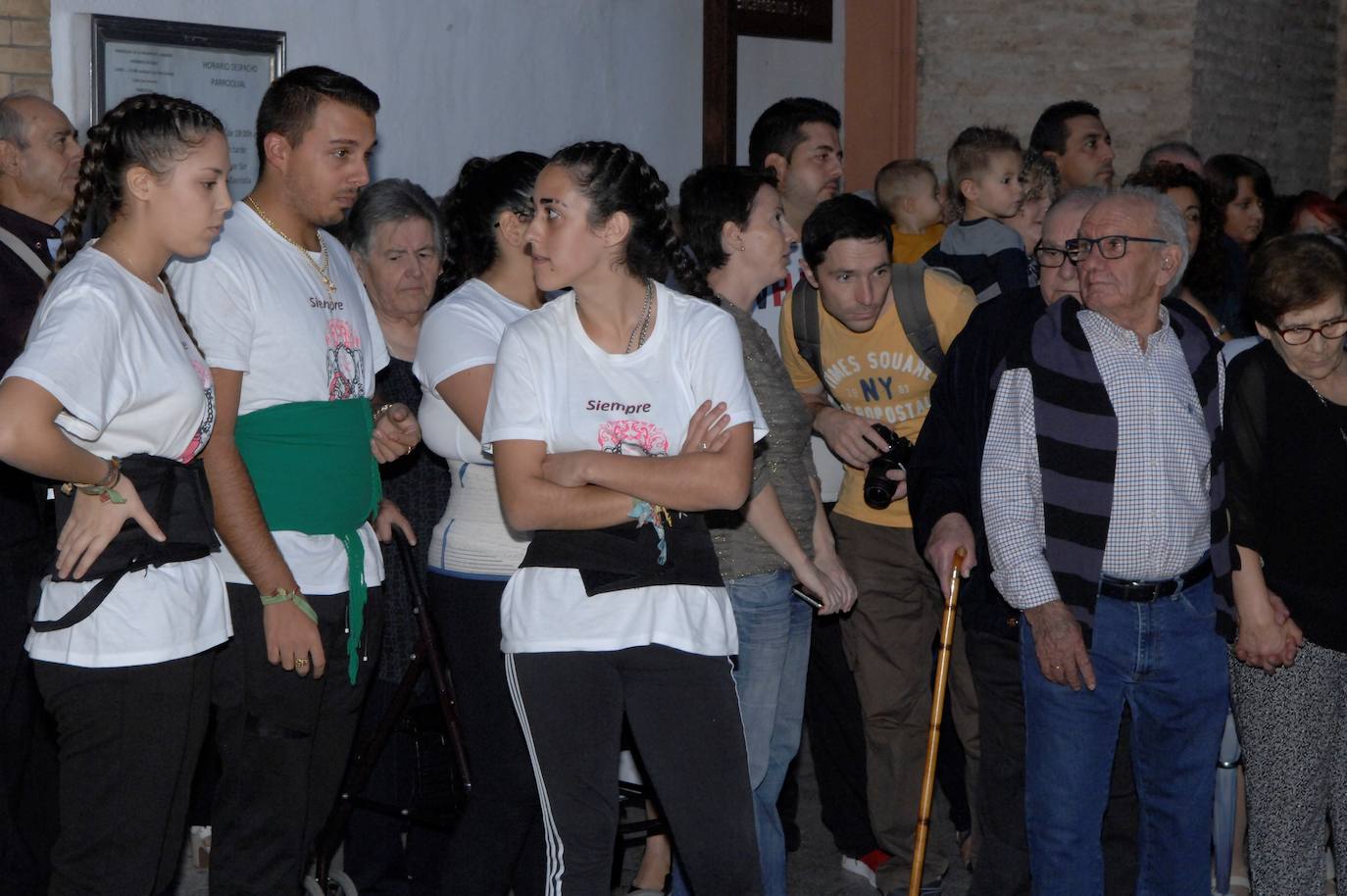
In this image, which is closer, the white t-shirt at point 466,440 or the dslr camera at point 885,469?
the white t-shirt at point 466,440

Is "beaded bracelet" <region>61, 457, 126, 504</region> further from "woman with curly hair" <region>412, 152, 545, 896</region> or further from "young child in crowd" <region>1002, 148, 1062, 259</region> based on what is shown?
"young child in crowd" <region>1002, 148, 1062, 259</region>

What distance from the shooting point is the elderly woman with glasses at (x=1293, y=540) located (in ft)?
13.5

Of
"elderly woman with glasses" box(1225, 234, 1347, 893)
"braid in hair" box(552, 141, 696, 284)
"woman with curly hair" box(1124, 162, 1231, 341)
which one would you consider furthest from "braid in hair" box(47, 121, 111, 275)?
"woman with curly hair" box(1124, 162, 1231, 341)

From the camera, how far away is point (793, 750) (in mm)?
4336

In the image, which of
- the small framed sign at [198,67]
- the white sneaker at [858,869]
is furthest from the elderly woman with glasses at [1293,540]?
the small framed sign at [198,67]

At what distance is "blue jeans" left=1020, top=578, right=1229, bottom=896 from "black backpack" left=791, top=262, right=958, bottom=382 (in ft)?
3.75

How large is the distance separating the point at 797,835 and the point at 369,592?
7.05ft

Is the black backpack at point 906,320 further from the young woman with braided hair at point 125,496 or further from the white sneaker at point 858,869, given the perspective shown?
the young woman with braided hair at point 125,496

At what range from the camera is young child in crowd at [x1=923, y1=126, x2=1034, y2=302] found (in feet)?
18.3

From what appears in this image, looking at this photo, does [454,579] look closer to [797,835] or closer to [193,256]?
[193,256]

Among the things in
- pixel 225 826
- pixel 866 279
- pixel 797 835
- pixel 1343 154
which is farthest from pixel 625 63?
pixel 1343 154

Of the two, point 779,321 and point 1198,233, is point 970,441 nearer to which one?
point 779,321

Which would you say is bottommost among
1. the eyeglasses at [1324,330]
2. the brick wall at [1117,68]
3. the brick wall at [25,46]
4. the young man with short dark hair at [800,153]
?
the eyeglasses at [1324,330]

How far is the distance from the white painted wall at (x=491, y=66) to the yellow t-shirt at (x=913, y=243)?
1.50 meters
